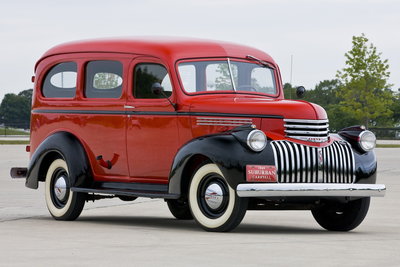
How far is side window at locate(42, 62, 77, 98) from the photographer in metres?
12.4

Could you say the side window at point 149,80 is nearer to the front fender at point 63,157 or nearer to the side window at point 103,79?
the side window at point 103,79

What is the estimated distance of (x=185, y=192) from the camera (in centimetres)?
1049

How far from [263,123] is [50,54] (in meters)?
3.82

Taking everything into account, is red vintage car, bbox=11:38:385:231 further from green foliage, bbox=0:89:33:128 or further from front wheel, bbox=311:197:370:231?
green foliage, bbox=0:89:33:128

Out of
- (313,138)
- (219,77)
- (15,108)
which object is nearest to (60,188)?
(219,77)

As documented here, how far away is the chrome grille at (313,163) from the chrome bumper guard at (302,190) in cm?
20

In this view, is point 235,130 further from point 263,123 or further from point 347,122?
point 347,122

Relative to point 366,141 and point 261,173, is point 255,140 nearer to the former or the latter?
point 261,173

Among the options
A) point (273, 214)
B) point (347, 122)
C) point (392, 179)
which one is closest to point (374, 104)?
point (347, 122)

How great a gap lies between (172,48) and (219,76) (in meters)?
0.63

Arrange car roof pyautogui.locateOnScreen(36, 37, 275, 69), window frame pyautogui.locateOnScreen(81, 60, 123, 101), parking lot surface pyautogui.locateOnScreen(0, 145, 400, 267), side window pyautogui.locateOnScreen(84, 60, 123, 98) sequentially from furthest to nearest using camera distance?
side window pyautogui.locateOnScreen(84, 60, 123, 98), window frame pyautogui.locateOnScreen(81, 60, 123, 101), car roof pyautogui.locateOnScreen(36, 37, 275, 69), parking lot surface pyautogui.locateOnScreen(0, 145, 400, 267)

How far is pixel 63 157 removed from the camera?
1195cm

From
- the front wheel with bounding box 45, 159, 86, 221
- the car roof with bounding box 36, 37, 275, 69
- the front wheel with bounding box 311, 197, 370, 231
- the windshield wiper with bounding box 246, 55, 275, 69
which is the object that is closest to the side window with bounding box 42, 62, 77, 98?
the car roof with bounding box 36, 37, 275, 69

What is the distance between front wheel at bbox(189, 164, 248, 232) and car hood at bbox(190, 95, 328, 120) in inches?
28.2
